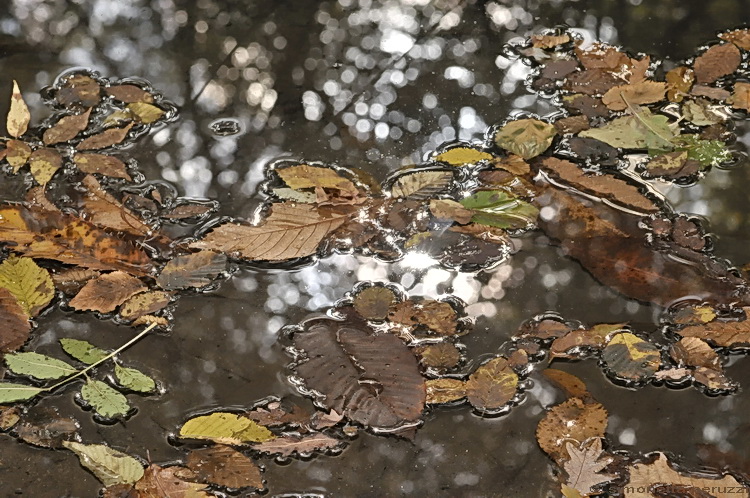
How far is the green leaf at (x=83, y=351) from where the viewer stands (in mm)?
1663

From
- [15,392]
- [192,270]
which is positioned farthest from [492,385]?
[15,392]

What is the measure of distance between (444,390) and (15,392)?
89 centimetres

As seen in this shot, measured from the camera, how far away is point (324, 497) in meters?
1.48

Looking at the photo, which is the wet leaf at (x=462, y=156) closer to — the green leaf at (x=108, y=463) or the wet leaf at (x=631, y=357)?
the wet leaf at (x=631, y=357)

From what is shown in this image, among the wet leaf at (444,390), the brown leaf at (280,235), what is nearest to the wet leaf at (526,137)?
the brown leaf at (280,235)

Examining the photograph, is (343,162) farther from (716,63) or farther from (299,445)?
(716,63)

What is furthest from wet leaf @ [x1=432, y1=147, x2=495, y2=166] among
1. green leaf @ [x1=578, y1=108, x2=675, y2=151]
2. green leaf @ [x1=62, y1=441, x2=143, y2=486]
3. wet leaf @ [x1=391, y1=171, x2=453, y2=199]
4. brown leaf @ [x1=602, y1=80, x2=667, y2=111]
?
green leaf @ [x1=62, y1=441, x2=143, y2=486]

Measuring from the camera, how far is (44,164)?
80.0 inches

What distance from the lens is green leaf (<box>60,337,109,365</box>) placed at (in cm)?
166

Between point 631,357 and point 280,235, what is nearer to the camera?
point 631,357

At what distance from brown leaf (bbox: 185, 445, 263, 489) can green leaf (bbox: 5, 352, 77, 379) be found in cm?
35

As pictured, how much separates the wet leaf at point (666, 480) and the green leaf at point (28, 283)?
1.30m

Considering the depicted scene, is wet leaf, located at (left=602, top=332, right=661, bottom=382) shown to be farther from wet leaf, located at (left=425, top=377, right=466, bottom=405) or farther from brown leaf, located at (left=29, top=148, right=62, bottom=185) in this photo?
brown leaf, located at (left=29, top=148, right=62, bottom=185)

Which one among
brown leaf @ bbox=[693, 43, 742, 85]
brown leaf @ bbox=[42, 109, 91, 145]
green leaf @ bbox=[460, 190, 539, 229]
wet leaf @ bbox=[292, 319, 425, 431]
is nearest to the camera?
wet leaf @ bbox=[292, 319, 425, 431]
